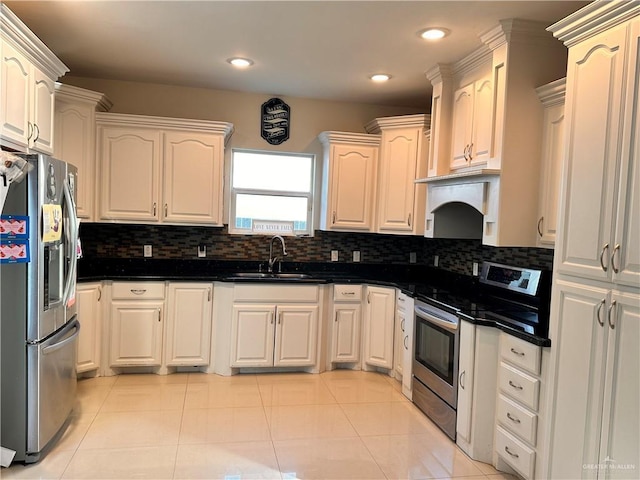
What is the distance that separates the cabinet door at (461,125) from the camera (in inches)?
128

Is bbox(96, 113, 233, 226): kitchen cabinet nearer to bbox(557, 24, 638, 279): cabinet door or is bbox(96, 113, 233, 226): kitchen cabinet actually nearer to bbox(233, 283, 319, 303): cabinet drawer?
bbox(233, 283, 319, 303): cabinet drawer

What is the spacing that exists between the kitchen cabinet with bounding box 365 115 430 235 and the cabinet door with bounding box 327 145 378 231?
11 cm

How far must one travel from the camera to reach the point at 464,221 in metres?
3.71

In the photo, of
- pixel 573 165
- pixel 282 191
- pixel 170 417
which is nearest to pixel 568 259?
pixel 573 165

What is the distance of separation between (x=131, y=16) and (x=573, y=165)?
259cm

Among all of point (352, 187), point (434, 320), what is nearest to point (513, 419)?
point (434, 320)

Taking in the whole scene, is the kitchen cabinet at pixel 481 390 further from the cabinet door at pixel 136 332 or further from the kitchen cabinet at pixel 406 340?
the cabinet door at pixel 136 332

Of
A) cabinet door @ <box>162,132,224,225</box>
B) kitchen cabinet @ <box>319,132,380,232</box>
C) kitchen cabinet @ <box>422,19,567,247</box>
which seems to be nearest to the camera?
kitchen cabinet @ <box>422,19,567,247</box>

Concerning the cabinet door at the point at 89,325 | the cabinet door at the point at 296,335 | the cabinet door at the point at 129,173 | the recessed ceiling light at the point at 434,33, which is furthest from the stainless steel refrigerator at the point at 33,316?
the recessed ceiling light at the point at 434,33

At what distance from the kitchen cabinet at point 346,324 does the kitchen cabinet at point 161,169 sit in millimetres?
1312

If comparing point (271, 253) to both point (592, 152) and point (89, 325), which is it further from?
point (592, 152)

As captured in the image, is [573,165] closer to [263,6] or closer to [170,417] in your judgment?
[263,6]

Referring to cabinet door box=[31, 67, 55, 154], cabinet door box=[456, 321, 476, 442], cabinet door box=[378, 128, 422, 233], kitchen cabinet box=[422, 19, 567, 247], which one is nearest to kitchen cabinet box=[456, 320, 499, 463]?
cabinet door box=[456, 321, 476, 442]

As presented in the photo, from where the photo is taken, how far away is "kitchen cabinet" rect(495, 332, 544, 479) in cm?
236
